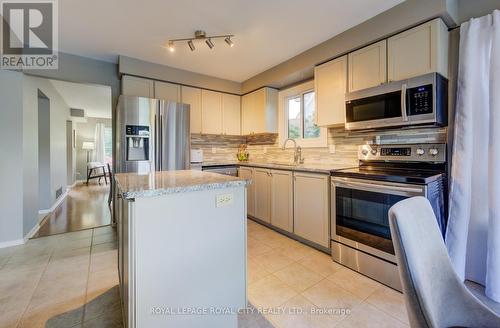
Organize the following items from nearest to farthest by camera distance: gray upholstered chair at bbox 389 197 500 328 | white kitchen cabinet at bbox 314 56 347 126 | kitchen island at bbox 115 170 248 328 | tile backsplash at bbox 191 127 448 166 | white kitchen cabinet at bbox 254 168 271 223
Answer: gray upholstered chair at bbox 389 197 500 328 < kitchen island at bbox 115 170 248 328 < tile backsplash at bbox 191 127 448 166 < white kitchen cabinet at bbox 314 56 347 126 < white kitchen cabinet at bbox 254 168 271 223

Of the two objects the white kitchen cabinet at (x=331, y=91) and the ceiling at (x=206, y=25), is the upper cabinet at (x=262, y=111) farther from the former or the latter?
the white kitchen cabinet at (x=331, y=91)

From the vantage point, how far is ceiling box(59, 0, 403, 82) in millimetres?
2035

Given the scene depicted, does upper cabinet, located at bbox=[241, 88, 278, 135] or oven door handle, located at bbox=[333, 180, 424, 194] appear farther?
upper cabinet, located at bbox=[241, 88, 278, 135]

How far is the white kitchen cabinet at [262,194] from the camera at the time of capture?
322 centimetres


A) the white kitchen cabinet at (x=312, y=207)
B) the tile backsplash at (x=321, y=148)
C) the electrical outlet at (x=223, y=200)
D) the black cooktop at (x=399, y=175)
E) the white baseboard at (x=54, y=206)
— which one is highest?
the tile backsplash at (x=321, y=148)

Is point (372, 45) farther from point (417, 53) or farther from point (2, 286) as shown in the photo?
point (2, 286)

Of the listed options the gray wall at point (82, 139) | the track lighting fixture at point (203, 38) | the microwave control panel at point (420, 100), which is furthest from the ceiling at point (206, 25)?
the gray wall at point (82, 139)

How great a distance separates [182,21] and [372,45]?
6.49 ft

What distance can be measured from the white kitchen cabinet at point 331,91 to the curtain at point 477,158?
0.98 m

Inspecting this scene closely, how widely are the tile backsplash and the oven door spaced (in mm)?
677

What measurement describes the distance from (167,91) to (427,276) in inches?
143

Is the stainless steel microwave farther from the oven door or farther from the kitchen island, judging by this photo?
the kitchen island

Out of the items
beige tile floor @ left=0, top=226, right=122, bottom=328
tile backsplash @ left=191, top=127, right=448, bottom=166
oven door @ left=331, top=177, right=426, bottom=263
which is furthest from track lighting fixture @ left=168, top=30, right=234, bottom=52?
beige tile floor @ left=0, top=226, right=122, bottom=328

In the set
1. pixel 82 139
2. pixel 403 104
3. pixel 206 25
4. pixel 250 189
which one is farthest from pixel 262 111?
pixel 82 139
